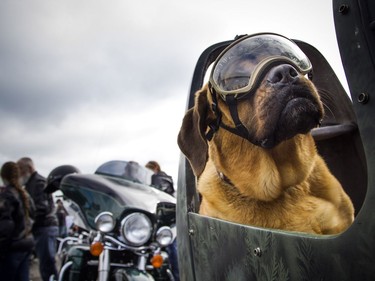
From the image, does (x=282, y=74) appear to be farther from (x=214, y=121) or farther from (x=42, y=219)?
(x=42, y=219)

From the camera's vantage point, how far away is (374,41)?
2.22ft

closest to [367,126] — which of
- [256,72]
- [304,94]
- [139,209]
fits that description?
[256,72]

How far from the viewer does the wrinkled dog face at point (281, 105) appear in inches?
65.4

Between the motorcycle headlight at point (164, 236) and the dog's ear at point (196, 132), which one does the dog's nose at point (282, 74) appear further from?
the motorcycle headlight at point (164, 236)

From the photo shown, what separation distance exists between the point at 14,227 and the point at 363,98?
517cm

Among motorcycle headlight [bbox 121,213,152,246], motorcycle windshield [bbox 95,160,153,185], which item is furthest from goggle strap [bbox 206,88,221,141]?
motorcycle windshield [bbox 95,160,153,185]

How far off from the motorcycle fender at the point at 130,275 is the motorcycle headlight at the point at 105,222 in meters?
Result: 0.41

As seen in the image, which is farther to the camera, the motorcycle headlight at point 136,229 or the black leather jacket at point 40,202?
the black leather jacket at point 40,202

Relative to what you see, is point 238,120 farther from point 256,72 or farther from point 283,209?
point 283,209

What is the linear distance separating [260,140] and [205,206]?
48 cm

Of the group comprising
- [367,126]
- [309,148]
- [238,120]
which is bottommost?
[367,126]

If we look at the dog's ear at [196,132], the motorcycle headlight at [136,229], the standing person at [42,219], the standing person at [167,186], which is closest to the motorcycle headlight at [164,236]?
the motorcycle headlight at [136,229]

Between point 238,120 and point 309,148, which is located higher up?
point 238,120

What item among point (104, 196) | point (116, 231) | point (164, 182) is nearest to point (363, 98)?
point (116, 231)
